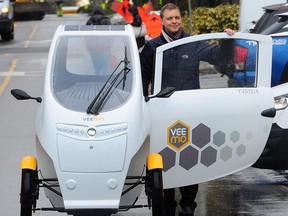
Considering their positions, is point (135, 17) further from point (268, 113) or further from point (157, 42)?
point (268, 113)

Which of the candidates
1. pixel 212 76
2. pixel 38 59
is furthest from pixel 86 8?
pixel 212 76

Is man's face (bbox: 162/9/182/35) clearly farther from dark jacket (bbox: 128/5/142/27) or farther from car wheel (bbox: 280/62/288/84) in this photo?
dark jacket (bbox: 128/5/142/27)

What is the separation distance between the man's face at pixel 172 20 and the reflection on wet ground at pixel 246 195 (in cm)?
174

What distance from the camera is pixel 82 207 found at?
7.03 metres

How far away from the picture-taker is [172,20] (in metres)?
8.35

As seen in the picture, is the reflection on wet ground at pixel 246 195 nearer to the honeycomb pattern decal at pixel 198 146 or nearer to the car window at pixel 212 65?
the honeycomb pattern decal at pixel 198 146

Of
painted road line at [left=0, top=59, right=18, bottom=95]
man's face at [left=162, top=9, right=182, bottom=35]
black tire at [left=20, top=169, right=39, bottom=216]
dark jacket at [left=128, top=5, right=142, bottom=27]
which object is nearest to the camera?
black tire at [left=20, top=169, right=39, bottom=216]

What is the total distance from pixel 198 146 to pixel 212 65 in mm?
773

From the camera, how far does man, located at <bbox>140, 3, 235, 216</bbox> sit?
26.9ft

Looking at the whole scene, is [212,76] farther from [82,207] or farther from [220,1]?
[220,1]

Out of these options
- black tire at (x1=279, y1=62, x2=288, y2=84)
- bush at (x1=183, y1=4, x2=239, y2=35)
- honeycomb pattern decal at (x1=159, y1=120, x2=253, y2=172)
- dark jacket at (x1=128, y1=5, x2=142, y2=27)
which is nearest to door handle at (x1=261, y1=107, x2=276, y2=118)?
honeycomb pattern decal at (x1=159, y1=120, x2=253, y2=172)

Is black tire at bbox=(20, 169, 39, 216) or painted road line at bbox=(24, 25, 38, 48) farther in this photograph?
painted road line at bbox=(24, 25, 38, 48)

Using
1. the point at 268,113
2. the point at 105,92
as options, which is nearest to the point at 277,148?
the point at 268,113

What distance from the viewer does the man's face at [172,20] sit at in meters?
8.34
